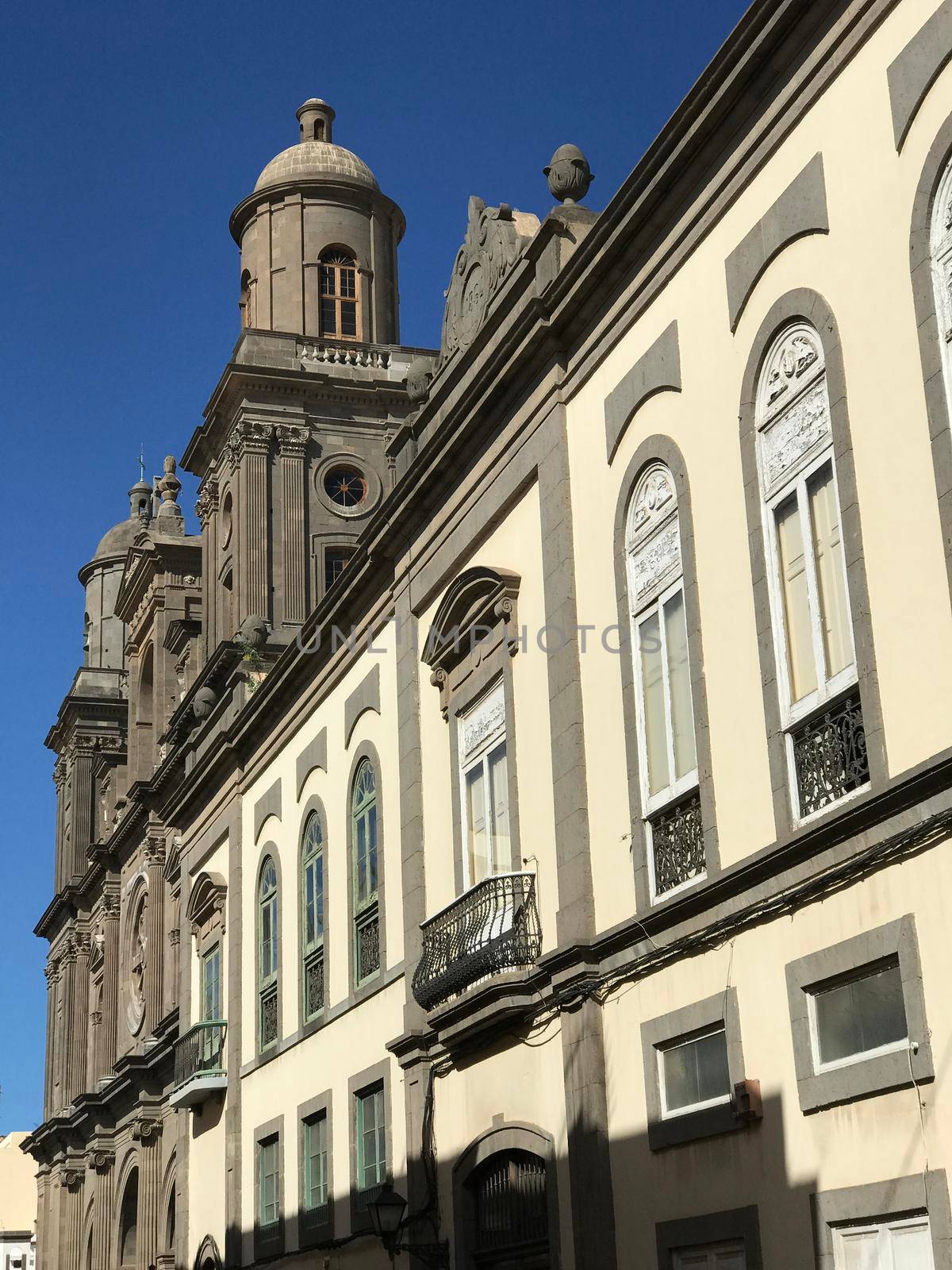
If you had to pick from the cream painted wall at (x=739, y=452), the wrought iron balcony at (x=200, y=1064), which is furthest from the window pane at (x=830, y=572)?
the wrought iron balcony at (x=200, y=1064)

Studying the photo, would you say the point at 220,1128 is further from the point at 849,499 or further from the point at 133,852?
the point at 133,852

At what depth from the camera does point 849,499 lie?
38.0 feet

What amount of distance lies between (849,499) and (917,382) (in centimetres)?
90

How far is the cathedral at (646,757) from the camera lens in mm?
11141

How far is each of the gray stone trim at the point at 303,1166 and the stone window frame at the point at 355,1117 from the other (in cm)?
64

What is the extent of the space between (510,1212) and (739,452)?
720 cm

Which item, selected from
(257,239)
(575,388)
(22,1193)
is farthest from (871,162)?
(22,1193)

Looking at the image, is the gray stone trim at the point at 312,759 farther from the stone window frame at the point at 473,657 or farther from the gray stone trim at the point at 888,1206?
the gray stone trim at the point at 888,1206

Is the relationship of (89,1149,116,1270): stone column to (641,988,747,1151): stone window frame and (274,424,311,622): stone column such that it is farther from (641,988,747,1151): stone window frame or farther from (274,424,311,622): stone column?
(641,988,747,1151): stone window frame

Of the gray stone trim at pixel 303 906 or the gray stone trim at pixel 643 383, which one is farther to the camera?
the gray stone trim at pixel 303 906

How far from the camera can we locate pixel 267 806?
25.6 m

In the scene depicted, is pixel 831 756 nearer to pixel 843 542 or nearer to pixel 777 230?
pixel 843 542

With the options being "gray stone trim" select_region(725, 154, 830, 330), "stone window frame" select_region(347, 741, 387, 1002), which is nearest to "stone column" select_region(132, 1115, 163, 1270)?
"stone window frame" select_region(347, 741, 387, 1002)

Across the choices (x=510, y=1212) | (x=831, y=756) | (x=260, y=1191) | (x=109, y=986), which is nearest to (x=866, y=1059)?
(x=831, y=756)
